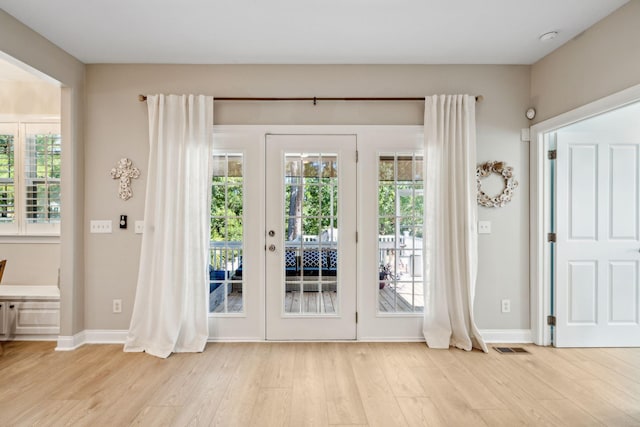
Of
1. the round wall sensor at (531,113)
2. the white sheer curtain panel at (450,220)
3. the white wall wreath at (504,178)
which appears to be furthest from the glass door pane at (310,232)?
the round wall sensor at (531,113)

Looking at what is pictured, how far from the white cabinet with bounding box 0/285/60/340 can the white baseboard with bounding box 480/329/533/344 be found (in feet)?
13.8

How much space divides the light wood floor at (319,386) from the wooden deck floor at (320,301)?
1.09 feet

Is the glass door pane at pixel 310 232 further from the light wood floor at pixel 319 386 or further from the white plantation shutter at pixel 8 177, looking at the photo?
the white plantation shutter at pixel 8 177

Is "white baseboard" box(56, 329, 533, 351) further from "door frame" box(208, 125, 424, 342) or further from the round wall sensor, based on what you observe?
the round wall sensor

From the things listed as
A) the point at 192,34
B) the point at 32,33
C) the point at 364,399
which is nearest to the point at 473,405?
the point at 364,399

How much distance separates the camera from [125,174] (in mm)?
3359

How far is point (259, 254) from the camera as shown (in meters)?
3.39

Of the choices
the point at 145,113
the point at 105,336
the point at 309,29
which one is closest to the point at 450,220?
the point at 309,29

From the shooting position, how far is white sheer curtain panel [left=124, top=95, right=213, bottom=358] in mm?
3199

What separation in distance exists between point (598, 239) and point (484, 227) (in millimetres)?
1020

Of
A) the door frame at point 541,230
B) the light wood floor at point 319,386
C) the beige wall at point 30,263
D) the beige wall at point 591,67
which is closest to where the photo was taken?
the light wood floor at point 319,386

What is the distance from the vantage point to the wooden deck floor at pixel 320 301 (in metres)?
3.42

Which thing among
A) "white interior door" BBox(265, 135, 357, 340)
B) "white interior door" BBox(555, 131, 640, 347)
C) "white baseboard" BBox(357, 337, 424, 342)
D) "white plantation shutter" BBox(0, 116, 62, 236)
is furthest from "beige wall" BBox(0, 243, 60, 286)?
"white interior door" BBox(555, 131, 640, 347)

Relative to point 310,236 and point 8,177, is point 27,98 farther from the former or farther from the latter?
point 310,236
